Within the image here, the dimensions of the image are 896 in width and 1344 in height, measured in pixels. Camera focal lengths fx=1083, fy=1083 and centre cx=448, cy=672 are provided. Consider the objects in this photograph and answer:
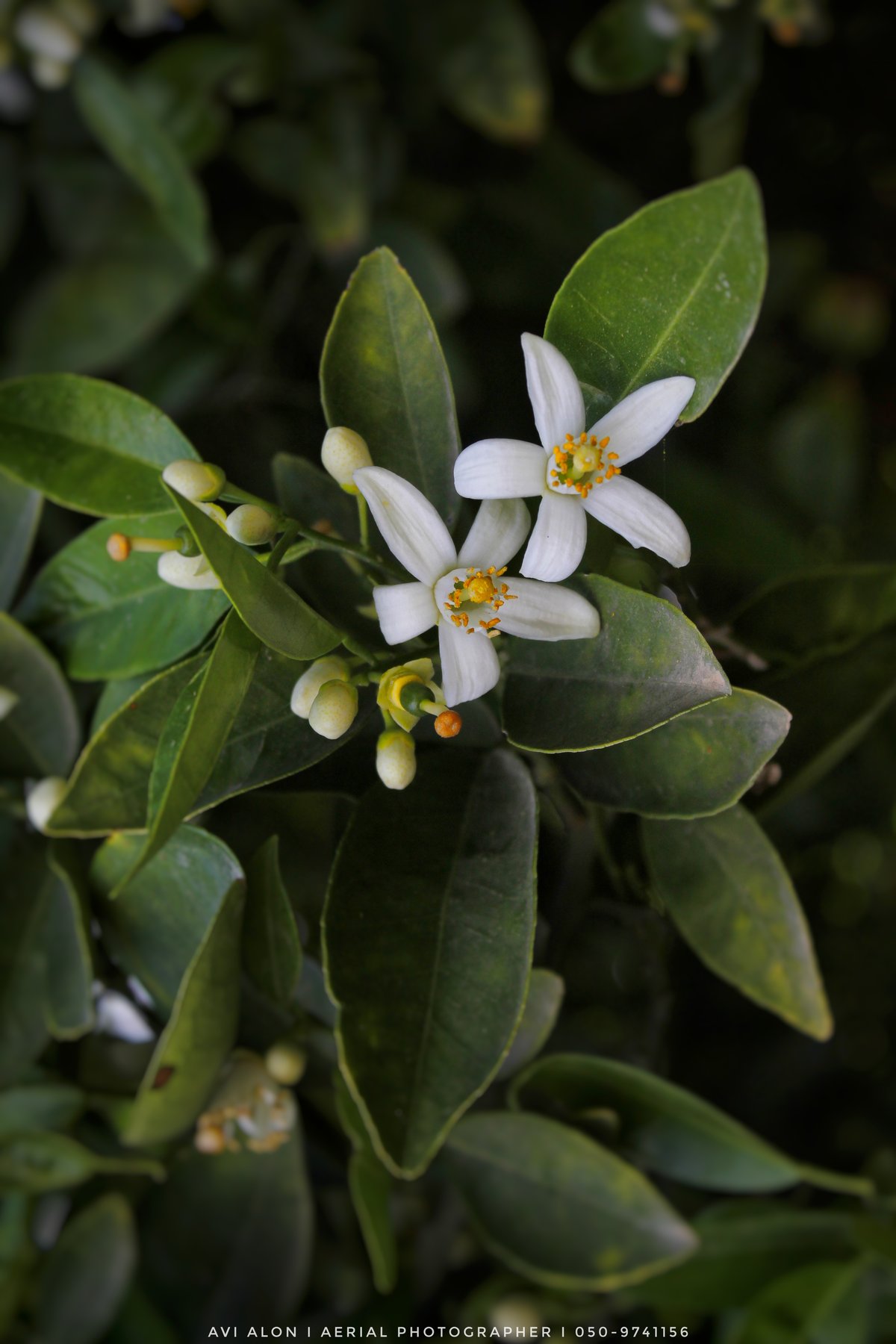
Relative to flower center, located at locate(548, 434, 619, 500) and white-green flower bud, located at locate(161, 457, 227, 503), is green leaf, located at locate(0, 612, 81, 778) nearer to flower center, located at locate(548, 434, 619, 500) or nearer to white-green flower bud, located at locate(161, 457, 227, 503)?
white-green flower bud, located at locate(161, 457, 227, 503)

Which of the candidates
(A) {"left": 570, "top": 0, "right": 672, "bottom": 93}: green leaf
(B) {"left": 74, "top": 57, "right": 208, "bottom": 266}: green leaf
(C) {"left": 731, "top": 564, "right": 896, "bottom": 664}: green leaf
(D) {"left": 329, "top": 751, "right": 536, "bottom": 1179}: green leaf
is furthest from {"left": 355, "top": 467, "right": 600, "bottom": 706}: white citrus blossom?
(A) {"left": 570, "top": 0, "right": 672, "bottom": 93}: green leaf

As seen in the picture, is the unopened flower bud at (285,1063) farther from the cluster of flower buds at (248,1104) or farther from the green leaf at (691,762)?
the green leaf at (691,762)

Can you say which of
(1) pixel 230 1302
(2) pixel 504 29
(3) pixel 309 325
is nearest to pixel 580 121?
(2) pixel 504 29

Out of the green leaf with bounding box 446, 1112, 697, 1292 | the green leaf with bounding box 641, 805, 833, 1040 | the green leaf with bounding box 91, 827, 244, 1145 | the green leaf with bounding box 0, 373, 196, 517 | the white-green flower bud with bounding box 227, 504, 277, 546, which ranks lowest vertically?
the green leaf with bounding box 446, 1112, 697, 1292

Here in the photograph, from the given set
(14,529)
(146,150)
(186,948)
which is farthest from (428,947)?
(146,150)

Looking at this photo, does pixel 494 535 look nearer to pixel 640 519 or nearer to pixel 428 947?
pixel 640 519

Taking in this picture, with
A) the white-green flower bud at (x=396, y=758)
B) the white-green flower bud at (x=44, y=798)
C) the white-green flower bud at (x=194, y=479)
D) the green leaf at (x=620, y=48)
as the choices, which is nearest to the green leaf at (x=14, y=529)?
the white-green flower bud at (x=44, y=798)
